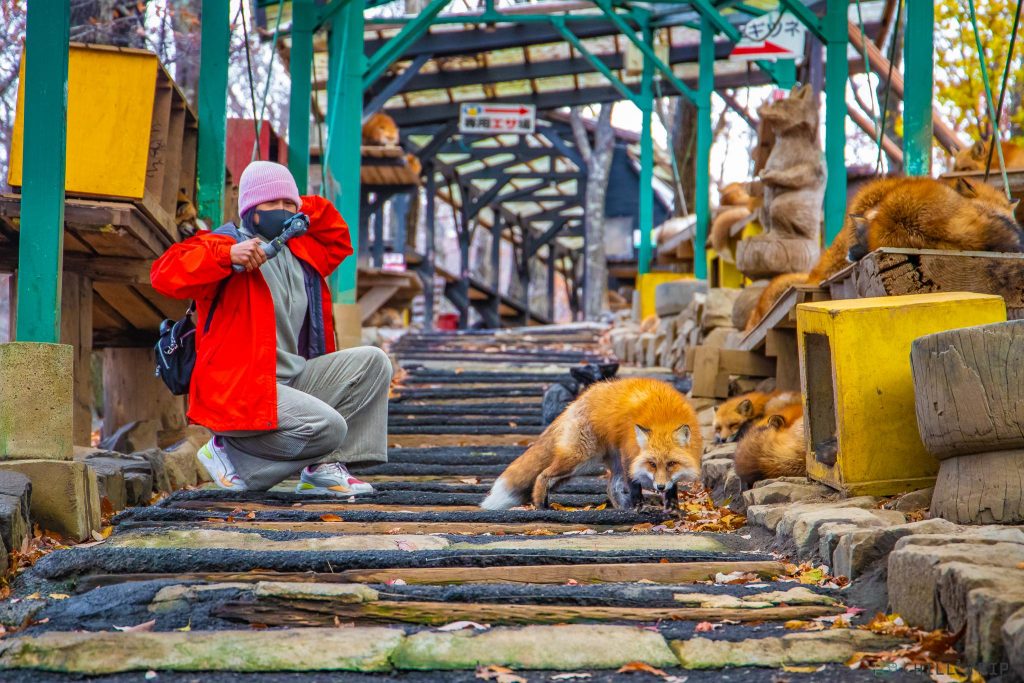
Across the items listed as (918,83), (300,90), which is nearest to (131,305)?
(300,90)

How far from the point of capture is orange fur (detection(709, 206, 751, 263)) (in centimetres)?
1170

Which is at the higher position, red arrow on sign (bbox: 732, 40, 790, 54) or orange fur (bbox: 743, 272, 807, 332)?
red arrow on sign (bbox: 732, 40, 790, 54)

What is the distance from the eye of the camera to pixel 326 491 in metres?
5.31

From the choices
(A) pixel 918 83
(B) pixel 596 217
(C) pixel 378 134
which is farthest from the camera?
(B) pixel 596 217

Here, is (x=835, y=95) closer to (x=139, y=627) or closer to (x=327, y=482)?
(x=327, y=482)

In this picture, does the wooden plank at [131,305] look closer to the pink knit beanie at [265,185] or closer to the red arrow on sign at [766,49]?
the pink knit beanie at [265,185]

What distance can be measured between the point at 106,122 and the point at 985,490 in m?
4.79

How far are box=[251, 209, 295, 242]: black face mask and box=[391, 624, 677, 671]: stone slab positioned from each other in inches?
111

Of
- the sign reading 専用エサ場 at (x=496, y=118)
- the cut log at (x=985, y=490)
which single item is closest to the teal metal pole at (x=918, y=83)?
the cut log at (x=985, y=490)

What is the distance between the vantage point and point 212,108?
7281 mm

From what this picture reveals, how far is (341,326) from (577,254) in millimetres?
27423

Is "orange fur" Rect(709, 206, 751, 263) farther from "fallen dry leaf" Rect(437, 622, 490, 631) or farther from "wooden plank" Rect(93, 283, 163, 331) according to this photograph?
"fallen dry leaf" Rect(437, 622, 490, 631)

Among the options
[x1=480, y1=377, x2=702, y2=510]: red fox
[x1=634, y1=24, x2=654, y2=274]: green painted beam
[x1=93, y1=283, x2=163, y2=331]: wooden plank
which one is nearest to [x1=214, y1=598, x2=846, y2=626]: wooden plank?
[x1=480, y1=377, x2=702, y2=510]: red fox

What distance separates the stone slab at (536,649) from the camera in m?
2.63
